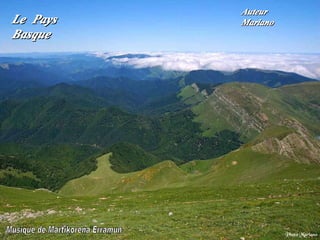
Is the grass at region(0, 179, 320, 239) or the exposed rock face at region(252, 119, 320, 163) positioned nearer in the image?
the grass at region(0, 179, 320, 239)

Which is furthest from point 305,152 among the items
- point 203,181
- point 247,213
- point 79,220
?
point 79,220

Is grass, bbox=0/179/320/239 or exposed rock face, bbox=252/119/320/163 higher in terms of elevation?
exposed rock face, bbox=252/119/320/163

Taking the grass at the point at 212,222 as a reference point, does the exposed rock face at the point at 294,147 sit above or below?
above

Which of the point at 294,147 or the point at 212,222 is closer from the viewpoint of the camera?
the point at 212,222

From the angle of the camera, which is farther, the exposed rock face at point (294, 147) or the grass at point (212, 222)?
the exposed rock face at point (294, 147)

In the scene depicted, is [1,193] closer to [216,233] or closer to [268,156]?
[216,233]

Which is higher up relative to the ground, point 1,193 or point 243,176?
point 243,176

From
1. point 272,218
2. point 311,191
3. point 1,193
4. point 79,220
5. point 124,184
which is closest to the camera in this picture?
point 272,218

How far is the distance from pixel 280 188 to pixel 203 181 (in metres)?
65.4

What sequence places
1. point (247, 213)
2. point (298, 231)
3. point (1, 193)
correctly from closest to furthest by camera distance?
point (298, 231), point (247, 213), point (1, 193)

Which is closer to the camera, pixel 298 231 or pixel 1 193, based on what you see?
pixel 298 231

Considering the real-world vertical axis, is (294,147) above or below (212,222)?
above

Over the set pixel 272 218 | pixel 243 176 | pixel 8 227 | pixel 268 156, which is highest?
pixel 268 156

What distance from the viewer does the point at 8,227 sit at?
35.6 m
